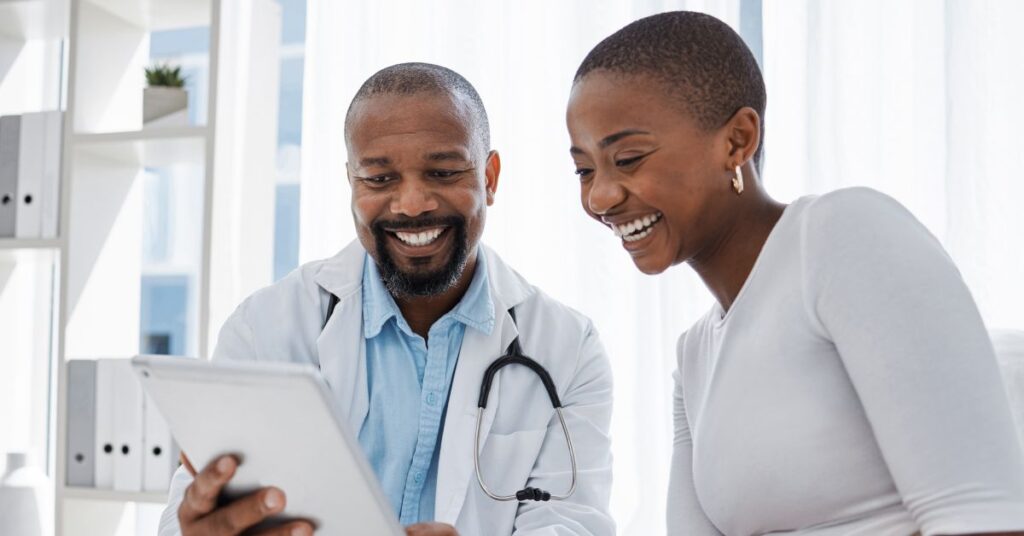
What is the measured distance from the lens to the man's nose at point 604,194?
99cm

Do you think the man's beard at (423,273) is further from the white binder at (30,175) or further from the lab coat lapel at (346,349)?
the white binder at (30,175)

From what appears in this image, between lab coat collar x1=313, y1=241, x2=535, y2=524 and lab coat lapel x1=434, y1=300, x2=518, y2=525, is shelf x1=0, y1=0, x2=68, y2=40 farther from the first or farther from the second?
lab coat lapel x1=434, y1=300, x2=518, y2=525

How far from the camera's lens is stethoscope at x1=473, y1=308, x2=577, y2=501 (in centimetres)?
142

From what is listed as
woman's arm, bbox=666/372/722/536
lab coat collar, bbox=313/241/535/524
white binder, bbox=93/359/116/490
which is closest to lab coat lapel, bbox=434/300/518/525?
lab coat collar, bbox=313/241/535/524

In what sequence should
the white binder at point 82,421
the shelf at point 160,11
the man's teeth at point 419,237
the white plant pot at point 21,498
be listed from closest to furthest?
the man's teeth at point 419,237 → the white plant pot at point 21,498 → the white binder at point 82,421 → the shelf at point 160,11

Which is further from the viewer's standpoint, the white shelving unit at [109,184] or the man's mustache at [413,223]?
the white shelving unit at [109,184]

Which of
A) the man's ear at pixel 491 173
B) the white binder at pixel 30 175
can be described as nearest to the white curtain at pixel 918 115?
the man's ear at pixel 491 173

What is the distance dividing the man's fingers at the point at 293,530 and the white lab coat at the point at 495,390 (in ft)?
1.60

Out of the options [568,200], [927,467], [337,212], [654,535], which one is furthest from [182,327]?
[927,467]

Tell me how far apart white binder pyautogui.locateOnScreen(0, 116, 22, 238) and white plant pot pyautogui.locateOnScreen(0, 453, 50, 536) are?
0.55 metres

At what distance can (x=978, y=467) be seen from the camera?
74cm

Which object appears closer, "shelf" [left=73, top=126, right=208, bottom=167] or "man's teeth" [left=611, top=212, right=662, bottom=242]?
"man's teeth" [left=611, top=212, right=662, bottom=242]

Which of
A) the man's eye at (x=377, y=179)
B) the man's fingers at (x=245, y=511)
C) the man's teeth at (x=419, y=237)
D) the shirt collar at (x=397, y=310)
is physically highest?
the man's eye at (x=377, y=179)

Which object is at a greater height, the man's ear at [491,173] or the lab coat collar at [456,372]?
the man's ear at [491,173]
